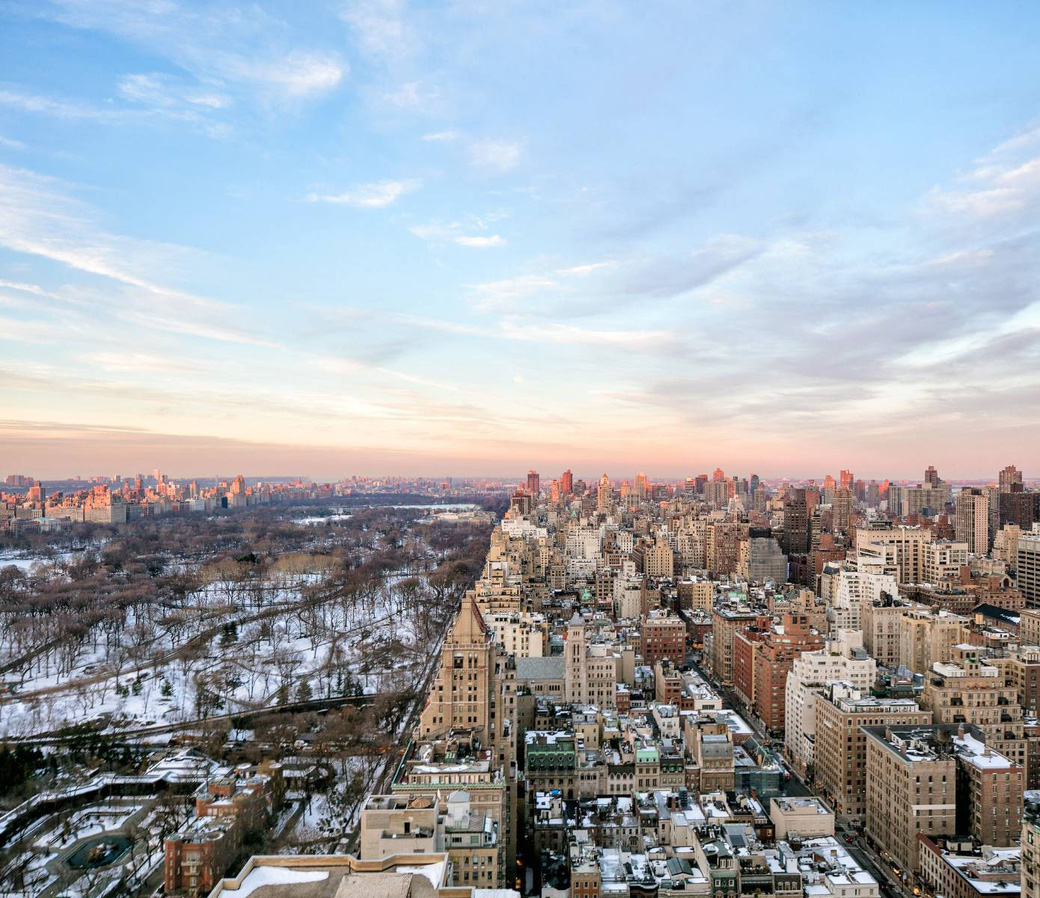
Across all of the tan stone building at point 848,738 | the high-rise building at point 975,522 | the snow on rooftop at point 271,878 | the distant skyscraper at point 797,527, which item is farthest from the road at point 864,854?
the high-rise building at point 975,522

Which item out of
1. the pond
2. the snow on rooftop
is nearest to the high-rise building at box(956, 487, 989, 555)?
the pond

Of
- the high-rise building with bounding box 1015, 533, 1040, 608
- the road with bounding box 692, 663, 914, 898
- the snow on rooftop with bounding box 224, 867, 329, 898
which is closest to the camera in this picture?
the snow on rooftop with bounding box 224, 867, 329, 898

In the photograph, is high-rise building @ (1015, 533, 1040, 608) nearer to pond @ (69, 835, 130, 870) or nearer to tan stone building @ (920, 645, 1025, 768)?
tan stone building @ (920, 645, 1025, 768)

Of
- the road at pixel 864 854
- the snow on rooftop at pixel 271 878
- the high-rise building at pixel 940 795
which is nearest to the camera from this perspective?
the snow on rooftop at pixel 271 878

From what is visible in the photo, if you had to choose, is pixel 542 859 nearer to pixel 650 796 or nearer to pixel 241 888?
pixel 650 796

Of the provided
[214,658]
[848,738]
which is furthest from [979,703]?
[214,658]

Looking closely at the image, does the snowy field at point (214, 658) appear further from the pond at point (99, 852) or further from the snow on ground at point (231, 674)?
the pond at point (99, 852)

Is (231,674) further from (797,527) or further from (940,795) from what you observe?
(797,527)

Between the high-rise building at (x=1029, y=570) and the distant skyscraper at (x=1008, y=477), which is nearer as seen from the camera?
the high-rise building at (x=1029, y=570)

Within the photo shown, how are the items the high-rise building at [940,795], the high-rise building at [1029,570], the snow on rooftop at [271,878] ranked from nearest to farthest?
the snow on rooftop at [271,878] < the high-rise building at [940,795] < the high-rise building at [1029,570]

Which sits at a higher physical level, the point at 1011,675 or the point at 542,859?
the point at 1011,675

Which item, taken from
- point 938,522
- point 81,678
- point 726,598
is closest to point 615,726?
point 726,598
